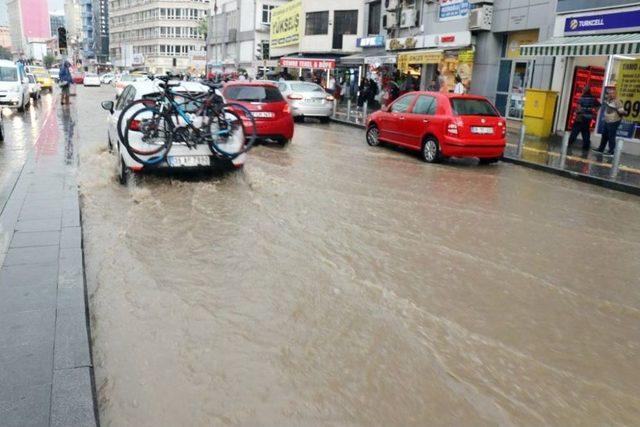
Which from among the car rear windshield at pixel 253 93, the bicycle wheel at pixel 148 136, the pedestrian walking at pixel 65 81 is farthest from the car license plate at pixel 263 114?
the pedestrian walking at pixel 65 81

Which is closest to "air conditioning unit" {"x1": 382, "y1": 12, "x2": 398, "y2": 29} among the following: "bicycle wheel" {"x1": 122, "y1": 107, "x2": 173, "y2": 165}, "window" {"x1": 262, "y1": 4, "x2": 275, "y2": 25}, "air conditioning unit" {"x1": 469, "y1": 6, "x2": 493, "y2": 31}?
"air conditioning unit" {"x1": 469, "y1": 6, "x2": 493, "y2": 31}

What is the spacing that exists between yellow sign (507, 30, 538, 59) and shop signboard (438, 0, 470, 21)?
2397 mm

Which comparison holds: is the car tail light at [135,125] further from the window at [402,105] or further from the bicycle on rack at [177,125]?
the window at [402,105]

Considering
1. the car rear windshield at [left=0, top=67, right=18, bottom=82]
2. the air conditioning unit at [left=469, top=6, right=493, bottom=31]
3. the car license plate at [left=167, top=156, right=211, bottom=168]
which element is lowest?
the car license plate at [left=167, top=156, right=211, bottom=168]

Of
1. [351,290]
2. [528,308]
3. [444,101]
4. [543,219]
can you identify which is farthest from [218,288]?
[444,101]

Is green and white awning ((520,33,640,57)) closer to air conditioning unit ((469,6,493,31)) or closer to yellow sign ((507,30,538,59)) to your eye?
yellow sign ((507,30,538,59))

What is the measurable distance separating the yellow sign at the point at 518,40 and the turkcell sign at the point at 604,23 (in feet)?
11.2

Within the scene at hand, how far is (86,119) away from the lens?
19500 mm

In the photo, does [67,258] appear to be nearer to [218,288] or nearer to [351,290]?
[218,288]

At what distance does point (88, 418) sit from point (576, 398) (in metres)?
2.75

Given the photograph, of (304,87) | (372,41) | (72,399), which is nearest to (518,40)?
(304,87)

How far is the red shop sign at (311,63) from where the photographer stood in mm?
34531

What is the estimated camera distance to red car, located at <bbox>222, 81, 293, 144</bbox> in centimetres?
1367

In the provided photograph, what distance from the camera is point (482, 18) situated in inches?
858
